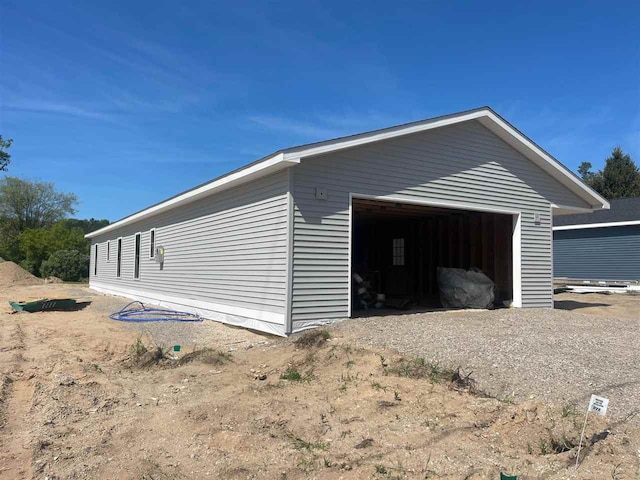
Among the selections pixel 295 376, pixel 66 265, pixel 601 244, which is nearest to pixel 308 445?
pixel 295 376

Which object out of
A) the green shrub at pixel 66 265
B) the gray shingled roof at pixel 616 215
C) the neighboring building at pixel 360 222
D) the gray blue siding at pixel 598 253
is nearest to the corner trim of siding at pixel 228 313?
the neighboring building at pixel 360 222

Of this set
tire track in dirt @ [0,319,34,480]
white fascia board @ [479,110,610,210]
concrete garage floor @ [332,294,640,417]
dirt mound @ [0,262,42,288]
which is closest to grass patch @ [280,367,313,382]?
concrete garage floor @ [332,294,640,417]

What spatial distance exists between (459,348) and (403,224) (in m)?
9.32

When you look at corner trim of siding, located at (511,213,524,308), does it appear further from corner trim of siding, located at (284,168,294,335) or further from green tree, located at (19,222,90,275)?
green tree, located at (19,222,90,275)

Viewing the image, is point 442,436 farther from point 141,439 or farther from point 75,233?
point 75,233

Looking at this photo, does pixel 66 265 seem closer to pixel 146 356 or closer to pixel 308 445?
pixel 146 356

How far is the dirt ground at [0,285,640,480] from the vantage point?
11.8 ft

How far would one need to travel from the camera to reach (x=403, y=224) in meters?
15.8

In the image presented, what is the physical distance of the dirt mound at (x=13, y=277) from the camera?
30147 mm

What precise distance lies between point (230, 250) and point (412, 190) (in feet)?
13.4

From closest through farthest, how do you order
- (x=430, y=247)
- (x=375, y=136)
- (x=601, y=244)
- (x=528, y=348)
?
(x=528, y=348), (x=375, y=136), (x=430, y=247), (x=601, y=244)

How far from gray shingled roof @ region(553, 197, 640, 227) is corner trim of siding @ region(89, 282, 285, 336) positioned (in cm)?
1963

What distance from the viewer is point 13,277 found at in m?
31.2

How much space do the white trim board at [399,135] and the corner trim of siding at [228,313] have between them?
2597 mm
